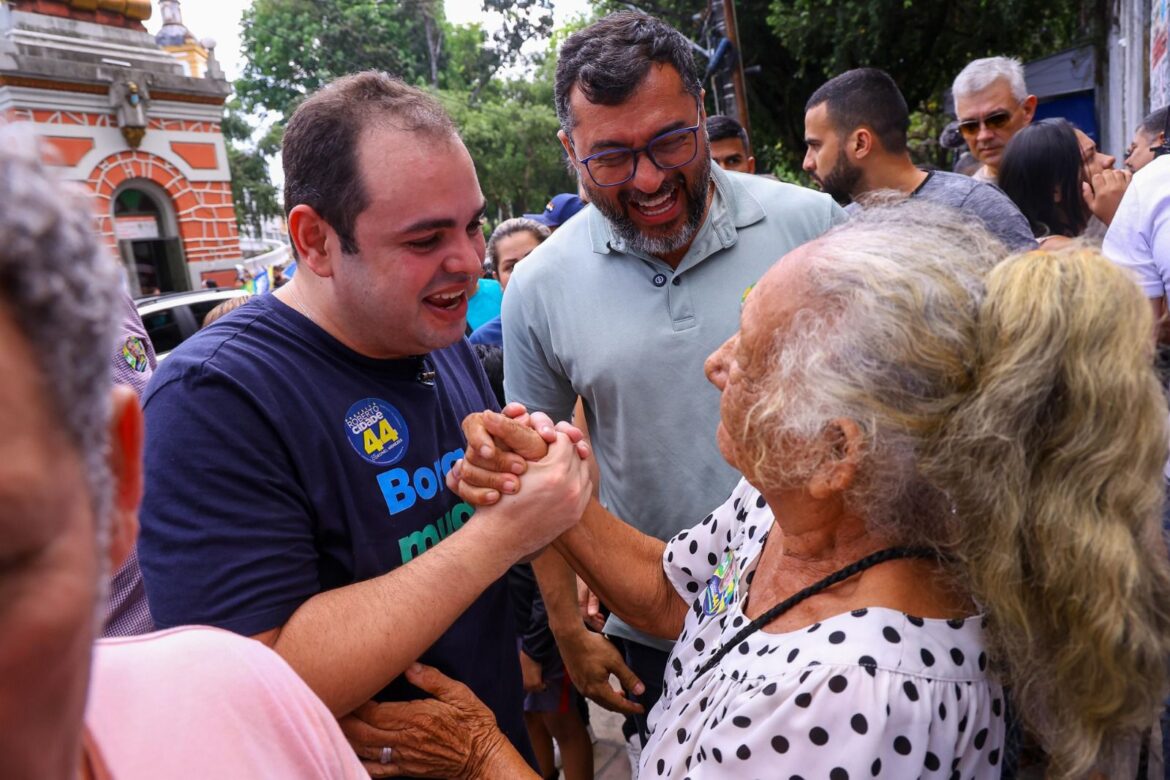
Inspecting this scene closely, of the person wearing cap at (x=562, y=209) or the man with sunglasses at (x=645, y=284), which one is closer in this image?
the man with sunglasses at (x=645, y=284)

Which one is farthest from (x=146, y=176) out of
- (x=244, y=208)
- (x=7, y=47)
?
(x=244, y=208)

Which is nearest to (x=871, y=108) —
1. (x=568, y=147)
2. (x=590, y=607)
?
(x=568, y=147)

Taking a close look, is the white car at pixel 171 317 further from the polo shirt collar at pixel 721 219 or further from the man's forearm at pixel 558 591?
the man's forearm at pixel 558 591

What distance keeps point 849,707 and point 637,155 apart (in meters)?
1.76

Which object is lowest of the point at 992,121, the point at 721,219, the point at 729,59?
the point at 721,219

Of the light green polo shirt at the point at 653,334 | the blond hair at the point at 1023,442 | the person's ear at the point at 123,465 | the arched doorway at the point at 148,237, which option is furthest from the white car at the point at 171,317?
the arched doorway at the point at 148,237

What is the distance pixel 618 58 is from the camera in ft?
7.94

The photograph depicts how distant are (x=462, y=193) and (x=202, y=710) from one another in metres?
1.20

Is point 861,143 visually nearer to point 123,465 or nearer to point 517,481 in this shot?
point 517,481

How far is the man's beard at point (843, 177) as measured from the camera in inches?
171

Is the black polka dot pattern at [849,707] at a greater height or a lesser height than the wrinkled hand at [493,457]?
lesser

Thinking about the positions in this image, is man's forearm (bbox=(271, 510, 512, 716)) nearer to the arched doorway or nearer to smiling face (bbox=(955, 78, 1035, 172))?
smiling face (bbox=(955, 78, 1035, 172))

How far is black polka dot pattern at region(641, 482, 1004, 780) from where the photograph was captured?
126 centimetres

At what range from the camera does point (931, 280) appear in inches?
53.4
